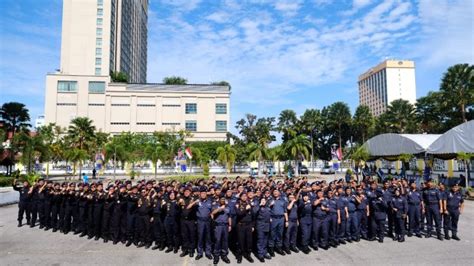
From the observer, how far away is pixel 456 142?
20516mm

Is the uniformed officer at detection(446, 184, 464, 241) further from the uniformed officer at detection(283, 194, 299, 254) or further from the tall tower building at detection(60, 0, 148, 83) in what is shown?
the tall tower building at detection(60, 0, 148, 83)

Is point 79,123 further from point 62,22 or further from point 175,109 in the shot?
point 62,22

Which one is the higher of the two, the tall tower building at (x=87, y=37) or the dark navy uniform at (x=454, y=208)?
the tall tower building at (x=87, y=37)

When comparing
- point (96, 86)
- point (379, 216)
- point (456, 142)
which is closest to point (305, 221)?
point (379, 216)

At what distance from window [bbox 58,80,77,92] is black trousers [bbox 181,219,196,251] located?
69268 millimetres

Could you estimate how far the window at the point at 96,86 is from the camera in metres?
69.4

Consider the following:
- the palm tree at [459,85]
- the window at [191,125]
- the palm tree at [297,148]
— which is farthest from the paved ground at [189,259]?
the window at [191,125]

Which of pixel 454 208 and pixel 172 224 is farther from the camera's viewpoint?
pixel 454 208

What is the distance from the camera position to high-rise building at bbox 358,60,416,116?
134 meters

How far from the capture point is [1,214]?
15.4 m

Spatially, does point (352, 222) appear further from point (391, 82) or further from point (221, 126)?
point (391, 82)

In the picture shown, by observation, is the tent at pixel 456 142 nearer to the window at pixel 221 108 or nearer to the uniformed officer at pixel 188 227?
the uniformed officer at pixel 188 227

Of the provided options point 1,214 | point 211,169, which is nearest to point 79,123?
point 211,169

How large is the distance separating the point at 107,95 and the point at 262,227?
223 ft
